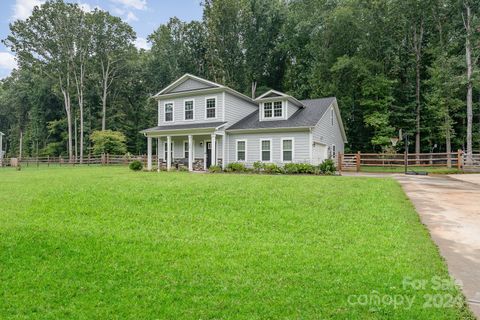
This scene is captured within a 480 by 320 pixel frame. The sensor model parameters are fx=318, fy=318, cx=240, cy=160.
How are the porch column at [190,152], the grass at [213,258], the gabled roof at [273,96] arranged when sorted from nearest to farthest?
the grass at [213,258] → the gabled roof at [273,96] → the porch column at [190,152]

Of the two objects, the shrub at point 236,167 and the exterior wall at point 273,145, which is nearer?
the exterior wall at point 273,145

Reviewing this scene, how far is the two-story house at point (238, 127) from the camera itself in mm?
18766

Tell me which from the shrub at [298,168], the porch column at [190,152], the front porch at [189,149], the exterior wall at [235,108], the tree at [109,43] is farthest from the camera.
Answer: the tree at [109,43]

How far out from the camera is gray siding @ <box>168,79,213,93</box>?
21.4 metres

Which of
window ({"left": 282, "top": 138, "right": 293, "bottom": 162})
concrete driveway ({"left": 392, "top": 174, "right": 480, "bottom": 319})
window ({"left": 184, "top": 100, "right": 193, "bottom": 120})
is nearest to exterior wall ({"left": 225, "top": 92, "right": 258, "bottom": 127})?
window ({"left": 184, "top": 100, "right": 193, "bottom": 120})

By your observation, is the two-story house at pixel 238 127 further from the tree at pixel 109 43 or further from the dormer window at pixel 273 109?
the tree at pixel 109 43

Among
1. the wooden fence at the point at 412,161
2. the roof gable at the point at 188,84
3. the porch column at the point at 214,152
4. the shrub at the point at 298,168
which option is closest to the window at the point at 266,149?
the shrub at the point at 298,168

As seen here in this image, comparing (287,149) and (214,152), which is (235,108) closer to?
(214,152)

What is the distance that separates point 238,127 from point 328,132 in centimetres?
618

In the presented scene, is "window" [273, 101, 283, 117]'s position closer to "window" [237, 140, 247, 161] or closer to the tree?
"window" [237, 140, 247, 161]

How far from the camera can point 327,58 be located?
1155 inches

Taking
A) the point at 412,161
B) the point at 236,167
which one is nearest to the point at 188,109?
the point at 236,167

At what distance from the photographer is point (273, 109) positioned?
66.2 feet

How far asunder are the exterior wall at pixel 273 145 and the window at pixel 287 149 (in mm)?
199
